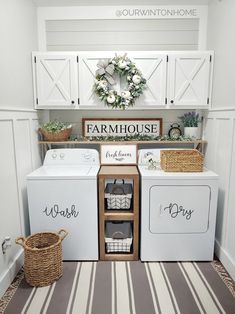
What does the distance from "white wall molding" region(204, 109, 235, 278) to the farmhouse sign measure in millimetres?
658

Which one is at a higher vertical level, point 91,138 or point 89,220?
point 91,138

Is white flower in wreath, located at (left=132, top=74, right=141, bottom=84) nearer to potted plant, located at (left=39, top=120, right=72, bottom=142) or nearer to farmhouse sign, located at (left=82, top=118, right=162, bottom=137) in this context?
farmhouse sign, located at (left=82, top=118, right=162, bottom=137)

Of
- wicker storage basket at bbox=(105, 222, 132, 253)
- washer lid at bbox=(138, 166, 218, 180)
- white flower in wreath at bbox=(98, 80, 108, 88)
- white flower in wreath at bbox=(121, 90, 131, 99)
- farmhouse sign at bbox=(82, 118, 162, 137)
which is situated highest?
white flower in wreath at bbox=(98, 80, 108, 88)

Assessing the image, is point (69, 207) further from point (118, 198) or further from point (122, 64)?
point (122, 64)

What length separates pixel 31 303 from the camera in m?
1.74

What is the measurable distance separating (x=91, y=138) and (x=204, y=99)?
1.30 meters

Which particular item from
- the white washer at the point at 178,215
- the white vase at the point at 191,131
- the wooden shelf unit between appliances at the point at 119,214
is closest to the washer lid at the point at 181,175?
the white washer at the point at 178,215

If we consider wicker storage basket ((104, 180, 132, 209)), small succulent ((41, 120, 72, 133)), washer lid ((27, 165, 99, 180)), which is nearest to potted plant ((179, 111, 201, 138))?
wicker storage basket ((104, 180, 132, 209))

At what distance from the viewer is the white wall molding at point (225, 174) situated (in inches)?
80.0

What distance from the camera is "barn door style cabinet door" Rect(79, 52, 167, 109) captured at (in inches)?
95.3

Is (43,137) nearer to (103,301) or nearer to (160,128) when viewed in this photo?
(160,128)

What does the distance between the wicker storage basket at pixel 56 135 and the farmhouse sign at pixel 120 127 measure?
0.26 m

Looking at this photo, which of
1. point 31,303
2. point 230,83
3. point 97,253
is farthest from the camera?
point 97,253

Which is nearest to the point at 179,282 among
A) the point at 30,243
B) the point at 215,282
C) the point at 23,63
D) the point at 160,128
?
the point at 215,282
